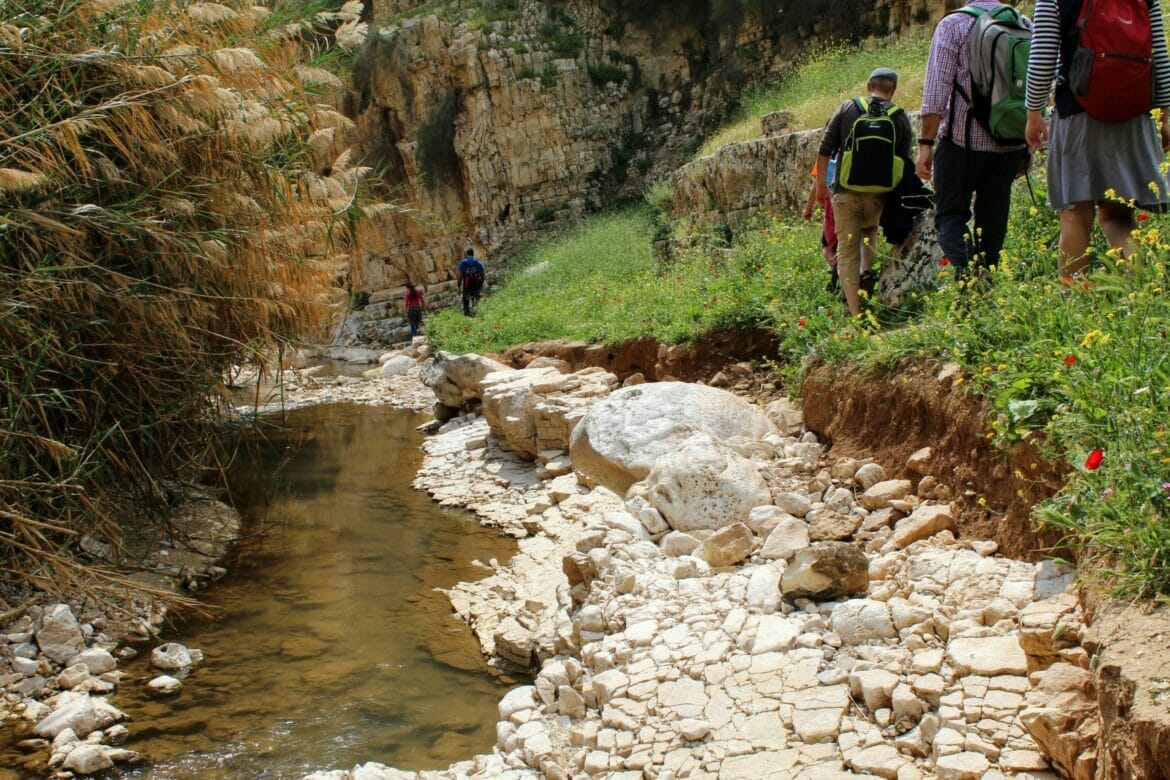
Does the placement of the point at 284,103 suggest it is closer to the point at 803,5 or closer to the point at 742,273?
the point at 742,273

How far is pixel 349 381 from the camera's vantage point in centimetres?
1788

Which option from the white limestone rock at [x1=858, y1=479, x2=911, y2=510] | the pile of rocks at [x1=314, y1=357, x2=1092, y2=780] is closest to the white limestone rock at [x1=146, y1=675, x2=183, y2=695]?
the pile of rocks at [x1=314, y1=357, x2=1092, y2=780]

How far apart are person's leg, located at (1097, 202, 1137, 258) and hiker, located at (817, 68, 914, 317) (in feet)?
5.27

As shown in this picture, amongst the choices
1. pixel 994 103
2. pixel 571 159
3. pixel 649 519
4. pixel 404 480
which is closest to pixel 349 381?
pixel 404 480

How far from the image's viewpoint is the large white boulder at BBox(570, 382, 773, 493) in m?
6.55

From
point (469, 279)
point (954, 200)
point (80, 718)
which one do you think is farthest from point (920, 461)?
point (469, 279)

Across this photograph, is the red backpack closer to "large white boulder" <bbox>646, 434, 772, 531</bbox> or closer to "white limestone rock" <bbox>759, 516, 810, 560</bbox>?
"white limestone rock" <bbox>759, 516, 810, 560</bbox>

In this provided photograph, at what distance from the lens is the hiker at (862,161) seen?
5816 mm

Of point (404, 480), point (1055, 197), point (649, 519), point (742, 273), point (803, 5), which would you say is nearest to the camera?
point (1055, 197)

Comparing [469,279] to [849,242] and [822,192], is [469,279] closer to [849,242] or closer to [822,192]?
[822,192]

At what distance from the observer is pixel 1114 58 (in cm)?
387

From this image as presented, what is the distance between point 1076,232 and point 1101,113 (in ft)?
1.87

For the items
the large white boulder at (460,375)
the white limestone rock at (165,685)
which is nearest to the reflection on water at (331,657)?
the white limestone rock at (165,685)

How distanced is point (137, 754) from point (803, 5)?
2134 cm
